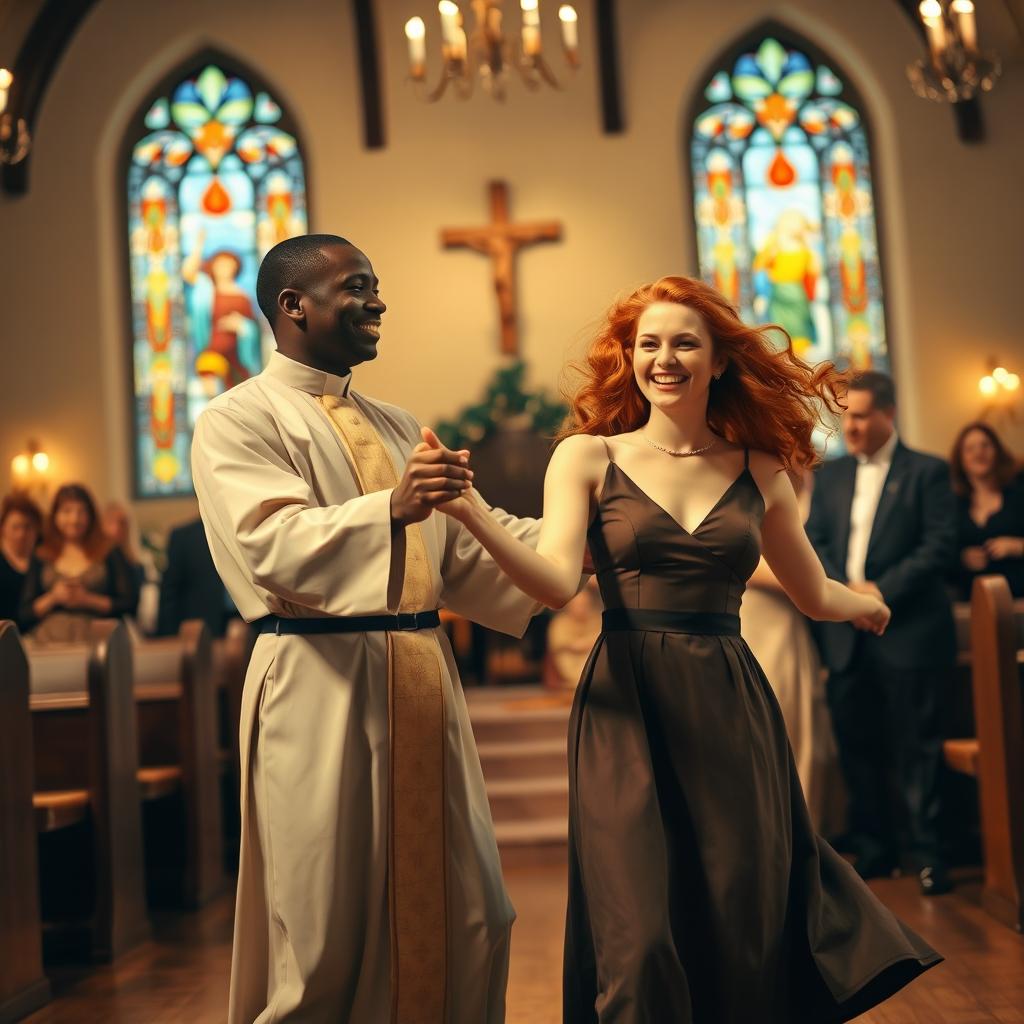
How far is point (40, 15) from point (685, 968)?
11094mm

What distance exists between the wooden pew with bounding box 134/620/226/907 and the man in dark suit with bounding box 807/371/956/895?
2572 mm

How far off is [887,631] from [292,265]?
3.19 meters

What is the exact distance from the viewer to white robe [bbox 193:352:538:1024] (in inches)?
94.1

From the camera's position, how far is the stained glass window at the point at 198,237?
469 inches

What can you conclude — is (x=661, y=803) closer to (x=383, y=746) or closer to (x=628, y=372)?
(x=383, y=746)

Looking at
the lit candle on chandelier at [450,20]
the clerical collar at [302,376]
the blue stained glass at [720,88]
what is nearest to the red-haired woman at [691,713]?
the clerical collar at [302,376]

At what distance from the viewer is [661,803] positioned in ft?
8.25

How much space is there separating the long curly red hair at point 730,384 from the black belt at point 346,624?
0.53m

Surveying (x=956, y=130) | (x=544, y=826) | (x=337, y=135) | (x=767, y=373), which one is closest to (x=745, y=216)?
(x=956, y=130)

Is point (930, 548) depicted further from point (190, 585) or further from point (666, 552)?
point (190, 585)

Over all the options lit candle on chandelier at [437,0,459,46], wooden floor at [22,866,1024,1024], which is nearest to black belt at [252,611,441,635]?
wooden floor at [22,866,1024,1024]

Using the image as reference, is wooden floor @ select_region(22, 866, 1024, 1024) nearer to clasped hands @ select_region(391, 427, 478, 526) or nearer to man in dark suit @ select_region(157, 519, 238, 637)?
clasped hands @ select_region(391, 427, 478, 526)

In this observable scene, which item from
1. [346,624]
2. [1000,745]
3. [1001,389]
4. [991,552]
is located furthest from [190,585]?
[1001,389]

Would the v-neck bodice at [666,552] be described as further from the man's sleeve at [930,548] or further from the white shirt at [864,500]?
the white shirt at [864,500]
